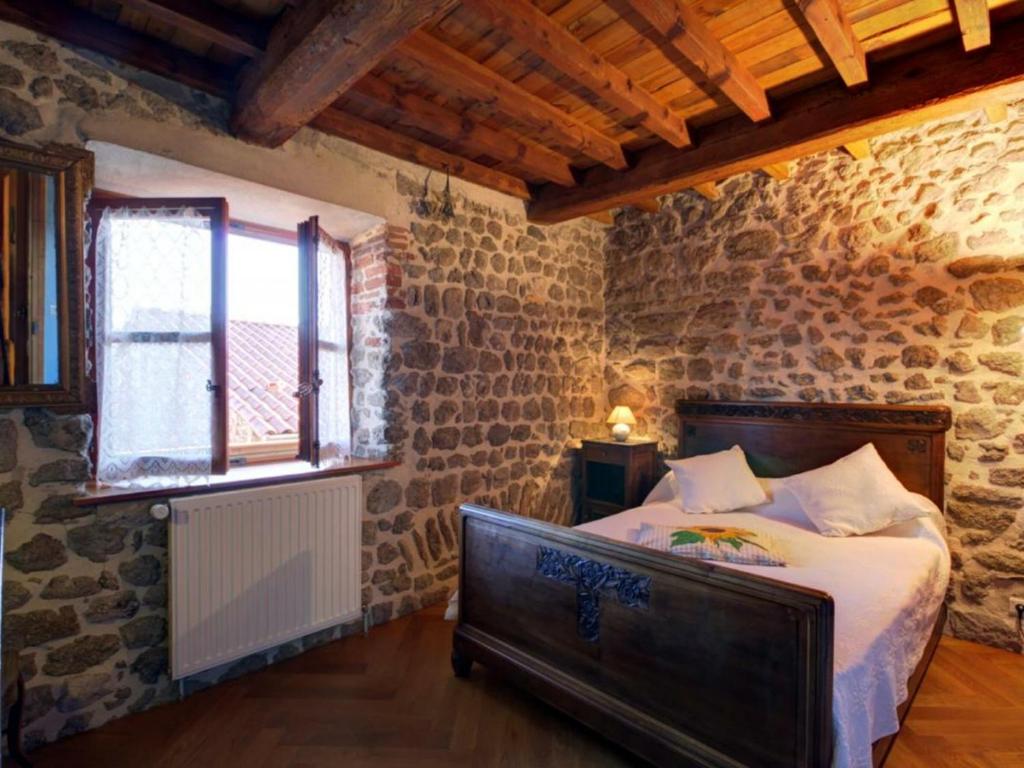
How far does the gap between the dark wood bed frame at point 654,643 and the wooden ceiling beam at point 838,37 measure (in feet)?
6.42

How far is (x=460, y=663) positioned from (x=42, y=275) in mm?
2339

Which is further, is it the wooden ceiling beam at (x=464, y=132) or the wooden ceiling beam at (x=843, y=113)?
the wooden ceiling beam at (x=464, y=132)

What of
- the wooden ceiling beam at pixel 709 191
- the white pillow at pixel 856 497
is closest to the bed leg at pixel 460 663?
the white pillow at pixel 856 497

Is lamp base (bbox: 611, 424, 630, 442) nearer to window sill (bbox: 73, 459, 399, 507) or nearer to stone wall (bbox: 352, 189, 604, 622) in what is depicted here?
stone wall (bbox: 352, 189, 604, 622)

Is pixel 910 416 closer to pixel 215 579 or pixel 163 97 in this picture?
pixel 215 579

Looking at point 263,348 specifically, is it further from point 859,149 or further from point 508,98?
point 859,149

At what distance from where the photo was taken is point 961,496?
2.88 metres

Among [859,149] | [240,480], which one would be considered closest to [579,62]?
[859,149]

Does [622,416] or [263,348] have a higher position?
[263,348]

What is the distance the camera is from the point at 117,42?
2.11 m

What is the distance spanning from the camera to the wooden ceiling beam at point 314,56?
164 cm

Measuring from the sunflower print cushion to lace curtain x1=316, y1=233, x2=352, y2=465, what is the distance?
176 cm

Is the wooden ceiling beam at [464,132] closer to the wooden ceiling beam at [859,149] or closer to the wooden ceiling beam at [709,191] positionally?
the wooden ceiling beam at [709,191]

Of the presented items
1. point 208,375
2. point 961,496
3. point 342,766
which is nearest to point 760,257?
point 961,496
